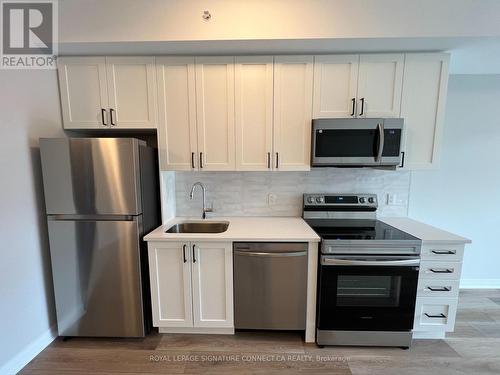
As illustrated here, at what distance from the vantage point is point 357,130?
203 centimetres

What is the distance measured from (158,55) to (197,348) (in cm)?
248

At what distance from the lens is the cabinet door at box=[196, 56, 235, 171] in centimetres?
206

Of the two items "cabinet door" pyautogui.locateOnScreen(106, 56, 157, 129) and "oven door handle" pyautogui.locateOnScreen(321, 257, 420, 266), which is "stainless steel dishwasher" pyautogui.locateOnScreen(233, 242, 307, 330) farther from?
"cabinet door" pyautogui.locateOnScreen(106, 56, 157, 129)

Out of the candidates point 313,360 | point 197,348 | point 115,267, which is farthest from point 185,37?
point 313,360

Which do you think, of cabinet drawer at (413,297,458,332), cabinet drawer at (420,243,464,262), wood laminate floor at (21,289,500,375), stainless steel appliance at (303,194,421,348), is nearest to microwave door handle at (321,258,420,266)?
stainless steel appliance at (303,194,421,348)

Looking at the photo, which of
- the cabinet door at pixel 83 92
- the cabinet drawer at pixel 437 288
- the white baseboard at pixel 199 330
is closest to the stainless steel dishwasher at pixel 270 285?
the white baseboard at pixel 199 330

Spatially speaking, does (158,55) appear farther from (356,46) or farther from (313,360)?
(313,360)

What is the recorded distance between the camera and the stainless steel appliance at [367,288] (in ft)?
5.98

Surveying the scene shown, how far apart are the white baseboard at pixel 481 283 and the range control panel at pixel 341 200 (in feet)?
5.19

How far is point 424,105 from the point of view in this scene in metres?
2.05

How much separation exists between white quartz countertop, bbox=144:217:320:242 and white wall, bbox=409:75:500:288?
1.45 meters

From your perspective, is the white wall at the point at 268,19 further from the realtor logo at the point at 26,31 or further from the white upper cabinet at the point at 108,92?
the white upper cabinet at the point at 108,92

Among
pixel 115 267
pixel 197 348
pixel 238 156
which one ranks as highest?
pixel 238 156

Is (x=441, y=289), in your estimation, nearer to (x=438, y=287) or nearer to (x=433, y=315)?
(x=438, y=287)
